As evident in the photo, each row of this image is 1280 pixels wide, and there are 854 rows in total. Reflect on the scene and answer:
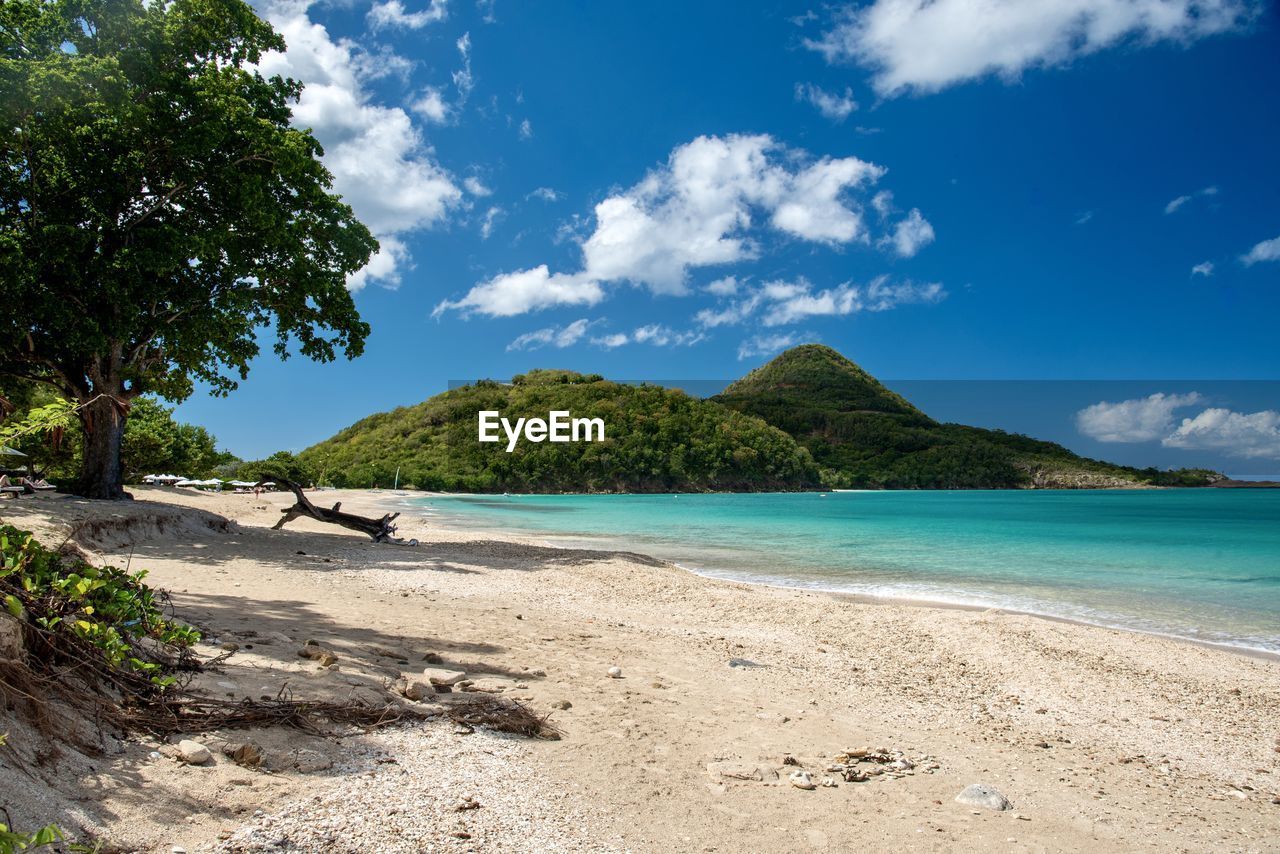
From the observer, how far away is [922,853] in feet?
10.8

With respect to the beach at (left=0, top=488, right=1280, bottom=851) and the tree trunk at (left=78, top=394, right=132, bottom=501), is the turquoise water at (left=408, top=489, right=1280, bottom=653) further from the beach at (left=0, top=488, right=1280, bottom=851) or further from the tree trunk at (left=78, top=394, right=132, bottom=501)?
the tree trunk at (left=78, top=394, right=132, bottom=501)

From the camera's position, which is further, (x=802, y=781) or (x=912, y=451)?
(x=912, y=451)

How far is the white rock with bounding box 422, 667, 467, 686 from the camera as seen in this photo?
193 inches

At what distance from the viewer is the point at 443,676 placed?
5043mm

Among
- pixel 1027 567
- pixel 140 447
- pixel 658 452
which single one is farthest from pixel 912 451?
pixel 140 447

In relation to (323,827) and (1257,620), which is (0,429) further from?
(1257,620)

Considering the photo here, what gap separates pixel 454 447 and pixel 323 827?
11412 cm

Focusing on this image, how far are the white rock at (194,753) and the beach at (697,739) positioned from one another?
0.06m

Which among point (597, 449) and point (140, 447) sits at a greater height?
point (597, 449)

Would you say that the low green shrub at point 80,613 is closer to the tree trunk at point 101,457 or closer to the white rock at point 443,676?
the white rock at point 443,676

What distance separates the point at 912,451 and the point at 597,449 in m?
68.4

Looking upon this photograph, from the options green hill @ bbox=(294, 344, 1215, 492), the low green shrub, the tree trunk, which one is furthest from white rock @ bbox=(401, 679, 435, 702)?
green hill @ bbox=(294, 344, 1215, 492)

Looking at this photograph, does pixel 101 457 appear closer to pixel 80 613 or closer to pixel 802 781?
pixel 80 613

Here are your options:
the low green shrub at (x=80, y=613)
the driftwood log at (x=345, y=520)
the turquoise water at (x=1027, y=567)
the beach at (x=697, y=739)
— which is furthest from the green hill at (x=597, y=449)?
the low green shrub at (x=80, y=613)
